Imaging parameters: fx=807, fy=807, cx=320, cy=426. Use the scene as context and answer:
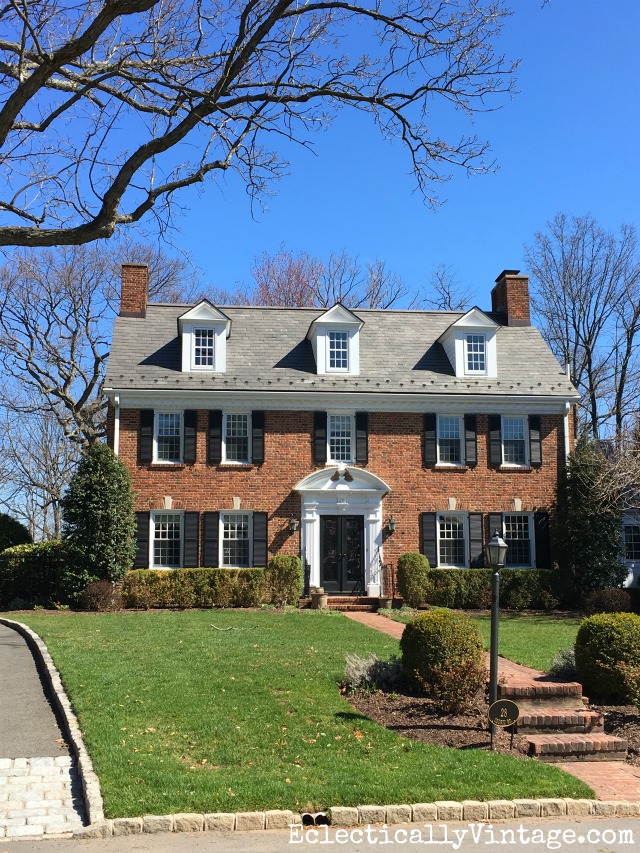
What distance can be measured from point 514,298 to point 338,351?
22.1 ft

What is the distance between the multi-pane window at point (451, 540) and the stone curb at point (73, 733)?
12.4m

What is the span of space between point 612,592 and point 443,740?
560 inches

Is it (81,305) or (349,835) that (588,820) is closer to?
(349,835)

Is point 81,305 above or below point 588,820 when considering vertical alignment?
above

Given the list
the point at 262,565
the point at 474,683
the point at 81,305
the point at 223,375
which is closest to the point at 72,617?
the point at 262,565

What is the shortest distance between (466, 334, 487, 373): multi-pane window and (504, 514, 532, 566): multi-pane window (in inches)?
179

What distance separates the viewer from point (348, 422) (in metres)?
23.3

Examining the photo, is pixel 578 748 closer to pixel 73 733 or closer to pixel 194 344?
pixel 73 733

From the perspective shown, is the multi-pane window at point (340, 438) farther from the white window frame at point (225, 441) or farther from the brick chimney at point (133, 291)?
the brick chimney at point (133, 291)

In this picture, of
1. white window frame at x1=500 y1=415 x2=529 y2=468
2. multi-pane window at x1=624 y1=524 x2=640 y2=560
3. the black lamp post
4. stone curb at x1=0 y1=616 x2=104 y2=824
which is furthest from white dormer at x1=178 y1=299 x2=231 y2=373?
the black lamp post

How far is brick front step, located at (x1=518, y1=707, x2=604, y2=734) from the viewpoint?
858 cm

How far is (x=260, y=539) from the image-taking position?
2231 cm

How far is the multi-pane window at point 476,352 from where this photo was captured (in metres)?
24.3

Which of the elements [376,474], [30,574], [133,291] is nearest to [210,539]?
[30,574]
